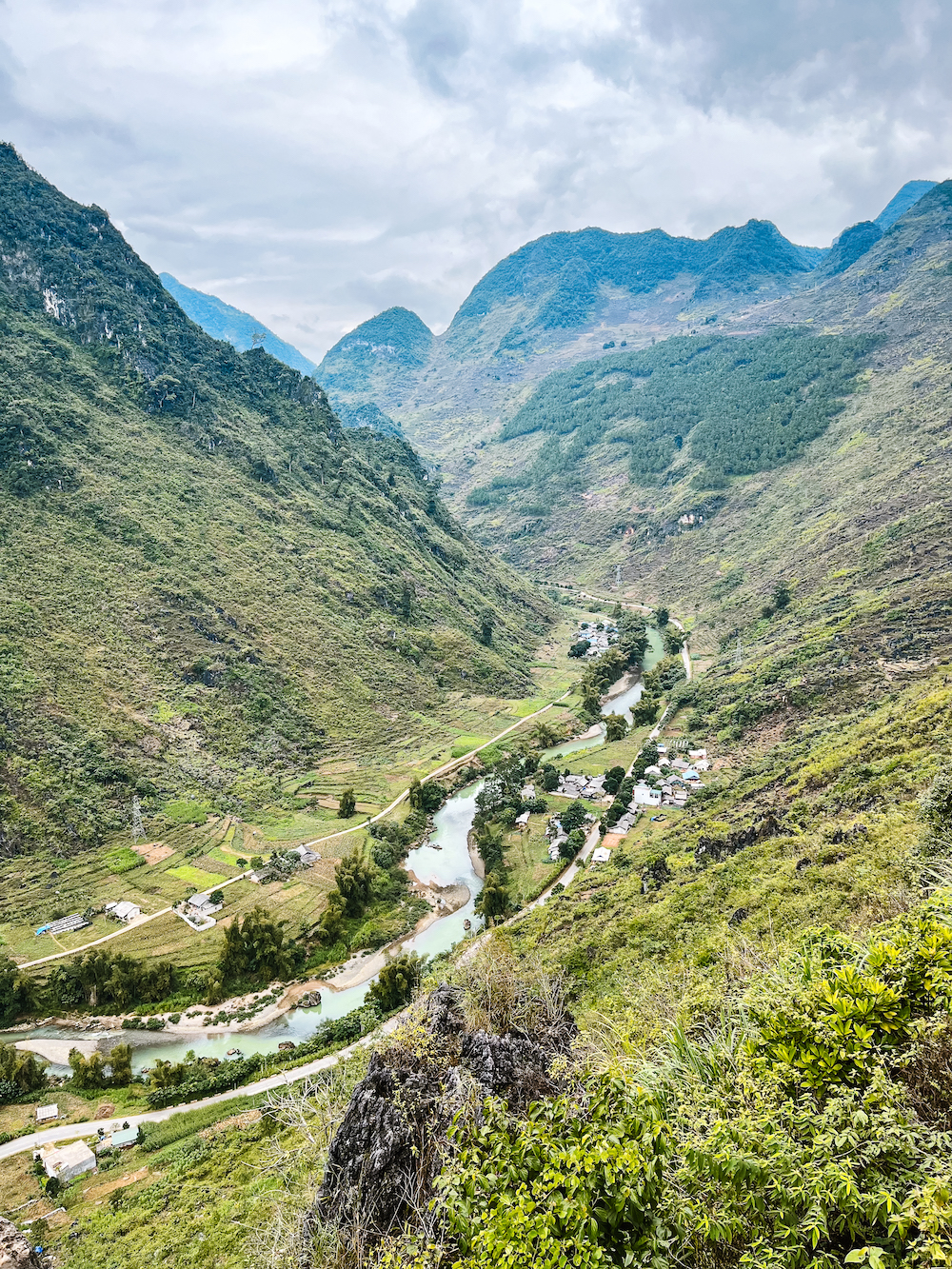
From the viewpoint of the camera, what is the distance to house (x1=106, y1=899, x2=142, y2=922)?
49.9 m

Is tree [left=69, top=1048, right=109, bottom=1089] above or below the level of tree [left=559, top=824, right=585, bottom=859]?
below

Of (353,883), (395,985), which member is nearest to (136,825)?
(353,883)

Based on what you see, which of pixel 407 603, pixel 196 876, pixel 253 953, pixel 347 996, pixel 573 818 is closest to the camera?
pixel 347 996

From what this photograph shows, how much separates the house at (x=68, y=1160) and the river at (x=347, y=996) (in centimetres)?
751

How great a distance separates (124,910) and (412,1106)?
48415 mm

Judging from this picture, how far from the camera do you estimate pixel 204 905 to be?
5169 centimetres

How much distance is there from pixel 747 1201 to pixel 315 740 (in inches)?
3023

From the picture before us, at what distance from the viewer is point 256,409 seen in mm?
125625

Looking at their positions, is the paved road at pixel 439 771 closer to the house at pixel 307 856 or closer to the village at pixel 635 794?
the house at pixel 307 856

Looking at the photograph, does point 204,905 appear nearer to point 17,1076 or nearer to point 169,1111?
point 17,1076

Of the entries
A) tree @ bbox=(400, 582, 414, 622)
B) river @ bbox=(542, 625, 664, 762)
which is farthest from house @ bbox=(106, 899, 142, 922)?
tree @ bbox=(400, 582, 414, 622)

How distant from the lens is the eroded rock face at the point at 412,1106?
11453mm

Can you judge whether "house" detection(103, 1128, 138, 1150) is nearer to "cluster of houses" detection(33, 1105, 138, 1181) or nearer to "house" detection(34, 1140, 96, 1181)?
"cluster of houses" detection(33, 1105, 138, 1181)

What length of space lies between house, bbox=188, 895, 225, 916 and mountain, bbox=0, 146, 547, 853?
1341 centimetres
